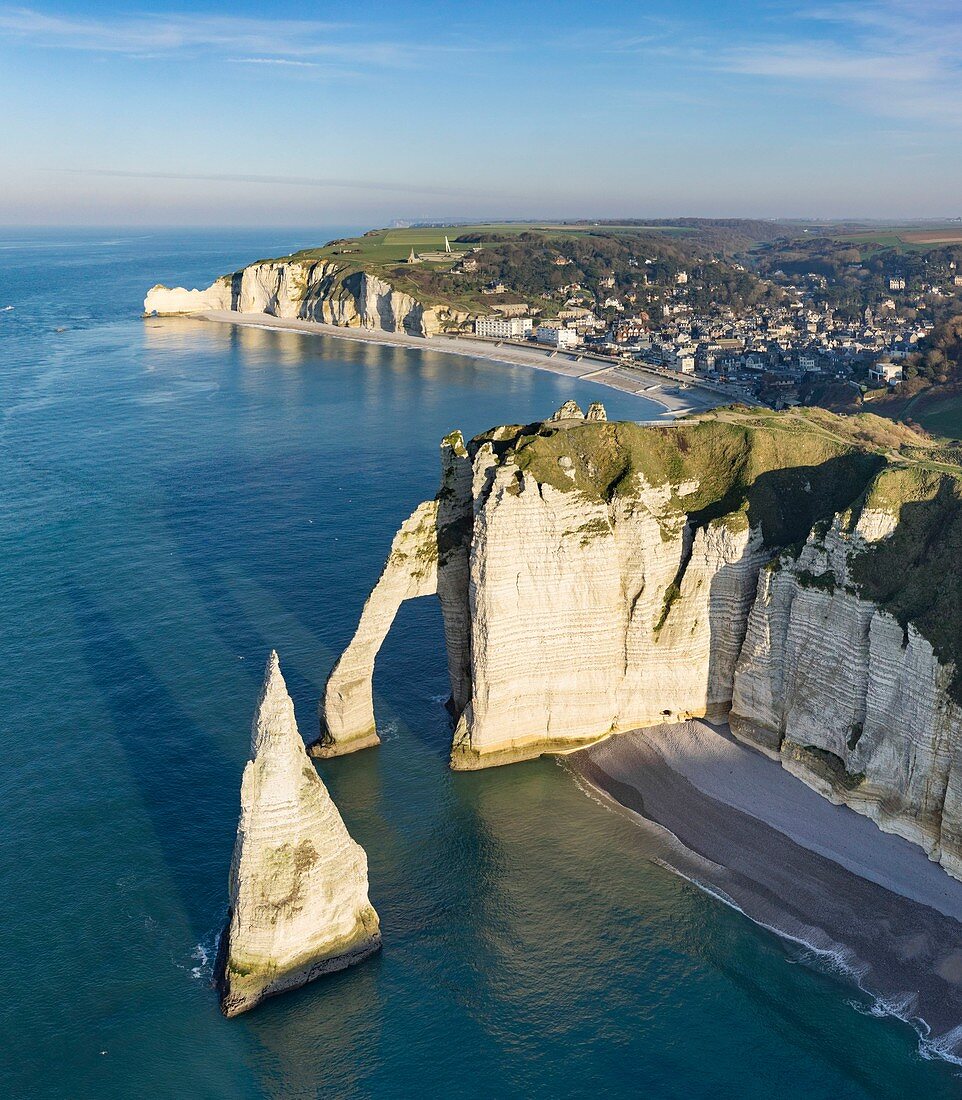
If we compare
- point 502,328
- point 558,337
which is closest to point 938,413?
point 558,337

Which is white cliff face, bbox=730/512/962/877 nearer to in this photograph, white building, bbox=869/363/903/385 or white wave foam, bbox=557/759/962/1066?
white wave foam, bbox=557/759/962/1066

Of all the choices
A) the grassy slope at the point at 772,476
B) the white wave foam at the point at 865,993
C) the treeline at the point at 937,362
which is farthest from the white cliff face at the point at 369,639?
the treeline at the point at 937,362

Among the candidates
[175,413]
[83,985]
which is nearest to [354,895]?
[83,985]

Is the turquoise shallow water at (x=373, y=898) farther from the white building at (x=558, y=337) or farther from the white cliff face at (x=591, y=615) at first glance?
the white building at (x=558, y=337)

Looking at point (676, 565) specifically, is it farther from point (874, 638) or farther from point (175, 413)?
point (175, 413)

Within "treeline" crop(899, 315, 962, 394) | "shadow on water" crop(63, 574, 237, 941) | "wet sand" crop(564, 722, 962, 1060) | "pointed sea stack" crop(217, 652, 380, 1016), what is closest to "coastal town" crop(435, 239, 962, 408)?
"treeline" crop(899, 315, 962, 394)

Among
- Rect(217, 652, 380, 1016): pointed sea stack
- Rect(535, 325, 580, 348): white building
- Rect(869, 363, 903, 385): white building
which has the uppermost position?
Rect(535, 325, 580, 348): white building

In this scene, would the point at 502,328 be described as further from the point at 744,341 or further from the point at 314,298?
the point at 744,341
